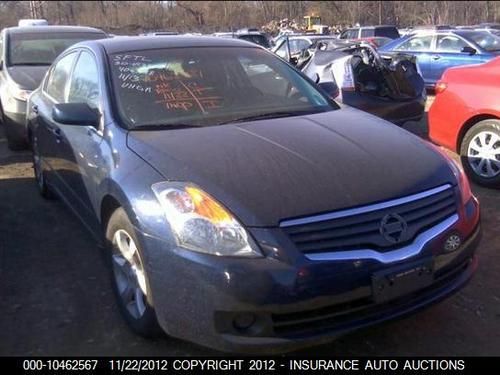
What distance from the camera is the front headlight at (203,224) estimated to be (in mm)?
2518

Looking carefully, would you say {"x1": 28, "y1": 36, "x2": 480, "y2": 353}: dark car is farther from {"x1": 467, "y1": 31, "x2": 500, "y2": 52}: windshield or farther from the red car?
{"x1": 467, "y1": 31, "x2": 500, "y2": 52}: windshield

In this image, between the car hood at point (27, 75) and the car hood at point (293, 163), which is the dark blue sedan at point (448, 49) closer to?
the car hood at point (27, 75)

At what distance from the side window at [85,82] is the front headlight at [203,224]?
127cm

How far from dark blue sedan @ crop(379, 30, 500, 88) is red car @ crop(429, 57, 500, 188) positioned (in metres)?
6.93

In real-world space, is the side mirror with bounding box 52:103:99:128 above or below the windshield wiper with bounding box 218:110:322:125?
above

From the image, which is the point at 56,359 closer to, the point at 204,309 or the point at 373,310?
the point at 204,309

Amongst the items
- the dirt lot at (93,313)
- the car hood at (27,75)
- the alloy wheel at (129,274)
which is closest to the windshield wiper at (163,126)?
the alloy wheel at (129,274)

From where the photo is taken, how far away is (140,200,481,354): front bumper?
2455mm

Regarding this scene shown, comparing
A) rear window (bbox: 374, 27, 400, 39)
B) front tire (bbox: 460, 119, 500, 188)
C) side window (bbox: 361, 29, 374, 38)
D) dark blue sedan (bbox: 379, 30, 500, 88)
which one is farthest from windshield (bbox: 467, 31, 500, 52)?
rear window (bbox: 374, 27, 400, 39)

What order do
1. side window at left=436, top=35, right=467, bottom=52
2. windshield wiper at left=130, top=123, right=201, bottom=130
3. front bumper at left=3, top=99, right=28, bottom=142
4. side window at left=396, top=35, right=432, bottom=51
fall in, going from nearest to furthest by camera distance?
windshield wiper at left=130, top=123, right=201, bottom=130, front bumper at left=3, top=99, right=28, bottom=142, side window at left=436, top=35, right=467, bottom=52, side window at left=396, top=35, right=432, bottom=51

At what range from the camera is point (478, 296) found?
137 inches

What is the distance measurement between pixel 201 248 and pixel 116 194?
2.44ft

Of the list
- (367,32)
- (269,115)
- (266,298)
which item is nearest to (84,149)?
(269,115)

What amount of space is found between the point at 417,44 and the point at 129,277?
1214cm
